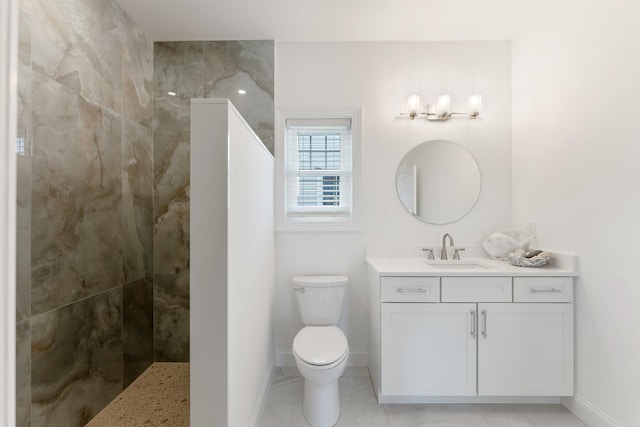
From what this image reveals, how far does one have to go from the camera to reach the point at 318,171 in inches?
104

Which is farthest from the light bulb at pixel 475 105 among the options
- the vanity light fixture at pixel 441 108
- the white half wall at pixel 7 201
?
the white half wall at pixel 7 201

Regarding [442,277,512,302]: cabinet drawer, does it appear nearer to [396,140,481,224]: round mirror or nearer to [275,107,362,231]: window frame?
[396,140,481,224]: round mirror

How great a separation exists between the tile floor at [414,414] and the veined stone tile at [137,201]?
137cm

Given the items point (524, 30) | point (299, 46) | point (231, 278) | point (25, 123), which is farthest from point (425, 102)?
point (25, 123)

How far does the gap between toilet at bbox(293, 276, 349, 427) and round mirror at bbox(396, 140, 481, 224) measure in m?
0.95

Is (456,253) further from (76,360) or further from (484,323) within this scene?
(76,360)

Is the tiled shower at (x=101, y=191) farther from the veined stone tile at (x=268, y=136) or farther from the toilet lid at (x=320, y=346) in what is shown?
the toilet lid at (x=320, y=346)

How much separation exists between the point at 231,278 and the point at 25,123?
121cm

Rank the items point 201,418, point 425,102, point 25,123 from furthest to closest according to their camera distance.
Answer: point 425,102, point 25,123, point 201,418

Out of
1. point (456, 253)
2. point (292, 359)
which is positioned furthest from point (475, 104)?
point (292, 359)

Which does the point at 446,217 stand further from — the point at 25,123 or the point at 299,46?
the point at 25,123

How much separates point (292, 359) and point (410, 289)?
3.98ft

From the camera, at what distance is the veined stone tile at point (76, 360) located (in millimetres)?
1499

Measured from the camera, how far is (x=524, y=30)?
7.80ft
